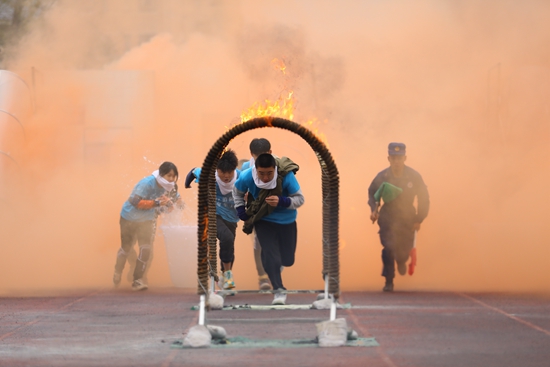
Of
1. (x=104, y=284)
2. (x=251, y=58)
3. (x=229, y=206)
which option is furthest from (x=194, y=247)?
(x=251, y=58)

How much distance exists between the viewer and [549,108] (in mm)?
13789

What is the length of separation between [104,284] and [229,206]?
2.93 m

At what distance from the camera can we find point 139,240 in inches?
417

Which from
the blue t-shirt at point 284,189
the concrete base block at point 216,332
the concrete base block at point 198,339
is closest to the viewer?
the concrete base block at point 198,339

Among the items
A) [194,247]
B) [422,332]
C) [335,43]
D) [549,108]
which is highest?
[335,43]

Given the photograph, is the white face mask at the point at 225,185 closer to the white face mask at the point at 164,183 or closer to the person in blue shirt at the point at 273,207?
the person in blue shirt at the point at 273,207

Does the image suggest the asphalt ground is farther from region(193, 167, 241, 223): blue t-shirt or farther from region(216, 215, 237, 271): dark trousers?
region(193, 167, 241, 223): blue t-shirt

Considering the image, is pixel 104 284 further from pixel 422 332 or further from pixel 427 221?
pixel 422 332

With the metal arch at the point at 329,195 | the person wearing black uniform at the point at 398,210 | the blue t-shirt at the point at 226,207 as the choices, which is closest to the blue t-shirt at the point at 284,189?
the blue t-shirt at the point at 226,207

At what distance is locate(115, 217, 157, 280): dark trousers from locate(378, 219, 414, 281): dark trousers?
2.51 meters

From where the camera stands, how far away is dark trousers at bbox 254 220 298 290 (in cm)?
825

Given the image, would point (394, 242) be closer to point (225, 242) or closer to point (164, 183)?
point (225, 242)

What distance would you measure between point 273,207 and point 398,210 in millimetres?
2432

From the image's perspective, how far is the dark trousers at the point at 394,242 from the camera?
1018cm
